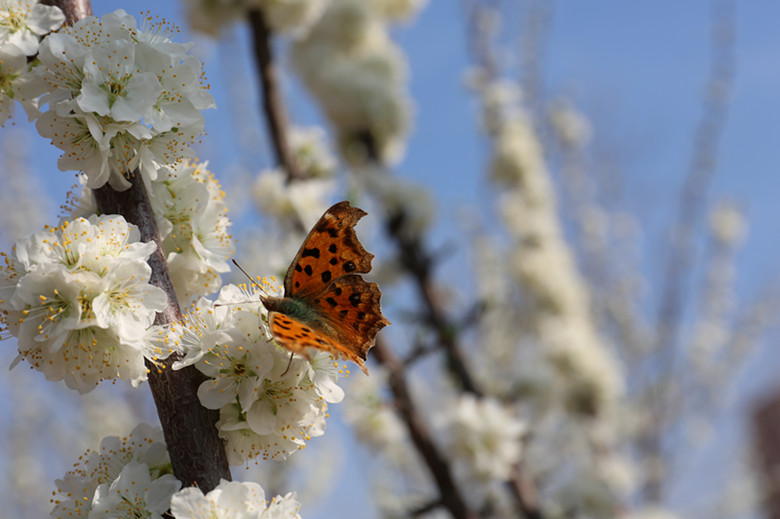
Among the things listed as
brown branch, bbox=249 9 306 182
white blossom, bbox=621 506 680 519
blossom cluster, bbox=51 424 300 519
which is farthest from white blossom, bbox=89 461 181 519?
white blossom, bbox=621 506 680 519

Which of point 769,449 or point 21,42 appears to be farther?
point 769,449

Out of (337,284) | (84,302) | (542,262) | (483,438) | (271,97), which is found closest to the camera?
(84,302)

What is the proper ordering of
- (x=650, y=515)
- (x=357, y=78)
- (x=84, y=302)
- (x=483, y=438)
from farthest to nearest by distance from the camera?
1. (x=650, y=515)
2. (x=357, y=78)
3. (x=483, y=438)
4. (x=84, y=302)

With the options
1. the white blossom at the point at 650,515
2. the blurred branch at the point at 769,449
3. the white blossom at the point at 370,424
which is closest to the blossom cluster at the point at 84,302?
the white blossom at the point at 370,424

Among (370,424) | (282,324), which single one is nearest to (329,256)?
(282,324)

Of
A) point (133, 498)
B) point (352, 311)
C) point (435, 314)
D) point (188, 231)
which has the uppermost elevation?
point (435, 314)

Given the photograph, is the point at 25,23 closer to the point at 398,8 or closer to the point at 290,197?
the point at 290,197
